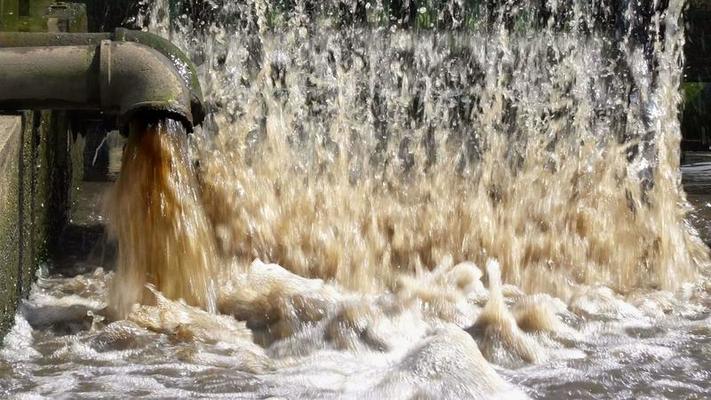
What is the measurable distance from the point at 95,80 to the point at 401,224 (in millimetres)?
2239

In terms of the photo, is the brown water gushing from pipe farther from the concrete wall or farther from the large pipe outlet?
the concrete wall

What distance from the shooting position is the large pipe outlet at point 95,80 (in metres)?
5.07

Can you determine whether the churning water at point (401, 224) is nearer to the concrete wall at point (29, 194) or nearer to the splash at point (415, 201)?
the splash at point (415, 201)

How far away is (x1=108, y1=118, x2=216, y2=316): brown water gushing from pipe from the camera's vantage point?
4.98m

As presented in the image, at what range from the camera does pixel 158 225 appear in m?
5.00

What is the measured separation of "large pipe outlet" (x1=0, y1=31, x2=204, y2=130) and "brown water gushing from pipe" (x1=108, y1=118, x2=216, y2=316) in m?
0.10

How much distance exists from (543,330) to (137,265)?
5.92 ft

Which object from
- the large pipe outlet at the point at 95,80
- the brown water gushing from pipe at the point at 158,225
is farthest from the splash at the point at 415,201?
the large pipe outlet at the point at 95,80

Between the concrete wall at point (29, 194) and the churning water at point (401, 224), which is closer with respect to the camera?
the churning water at point (401, 224)

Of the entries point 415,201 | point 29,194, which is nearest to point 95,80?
point 29,194

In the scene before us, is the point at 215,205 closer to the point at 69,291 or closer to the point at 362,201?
the point at 362,201

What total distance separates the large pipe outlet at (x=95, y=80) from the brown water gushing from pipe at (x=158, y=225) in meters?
0.10

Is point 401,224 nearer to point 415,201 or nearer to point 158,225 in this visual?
point 415,201

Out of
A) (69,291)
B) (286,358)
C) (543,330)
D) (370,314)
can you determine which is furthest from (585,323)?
(69,291)
